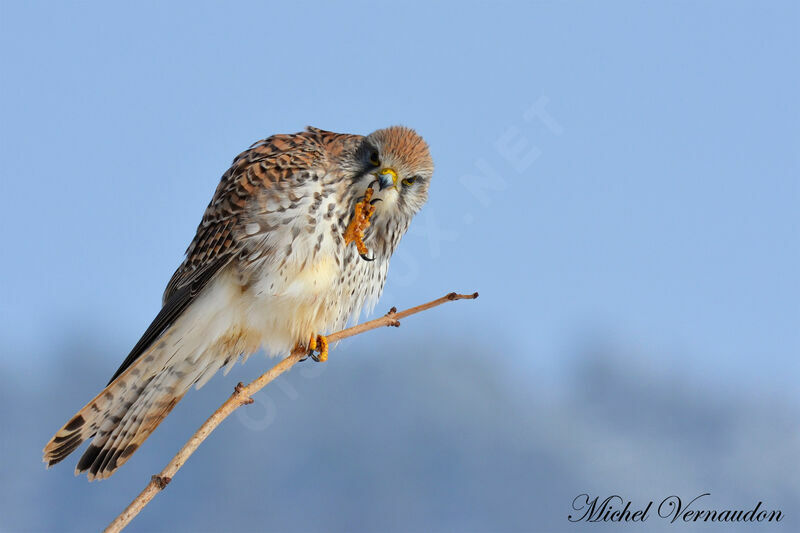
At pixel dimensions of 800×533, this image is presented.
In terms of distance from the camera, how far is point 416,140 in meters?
2.74

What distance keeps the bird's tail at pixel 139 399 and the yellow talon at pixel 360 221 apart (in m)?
0.52

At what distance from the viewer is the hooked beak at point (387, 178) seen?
8.77 feet

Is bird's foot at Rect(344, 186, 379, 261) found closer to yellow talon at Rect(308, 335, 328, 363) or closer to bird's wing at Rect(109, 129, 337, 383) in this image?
bird's wing at Rect(109, 129, 337, 383)

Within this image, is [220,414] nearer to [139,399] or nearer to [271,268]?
[271,268]

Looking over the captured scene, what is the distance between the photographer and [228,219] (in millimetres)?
2916

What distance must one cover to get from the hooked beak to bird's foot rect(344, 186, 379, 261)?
0.08m

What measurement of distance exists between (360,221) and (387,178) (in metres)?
0.18

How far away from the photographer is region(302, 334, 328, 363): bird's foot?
2.90 meters

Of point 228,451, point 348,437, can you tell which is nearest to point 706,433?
point 348,437

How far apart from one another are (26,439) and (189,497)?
1042 cm

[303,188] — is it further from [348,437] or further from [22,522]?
[348,437]
